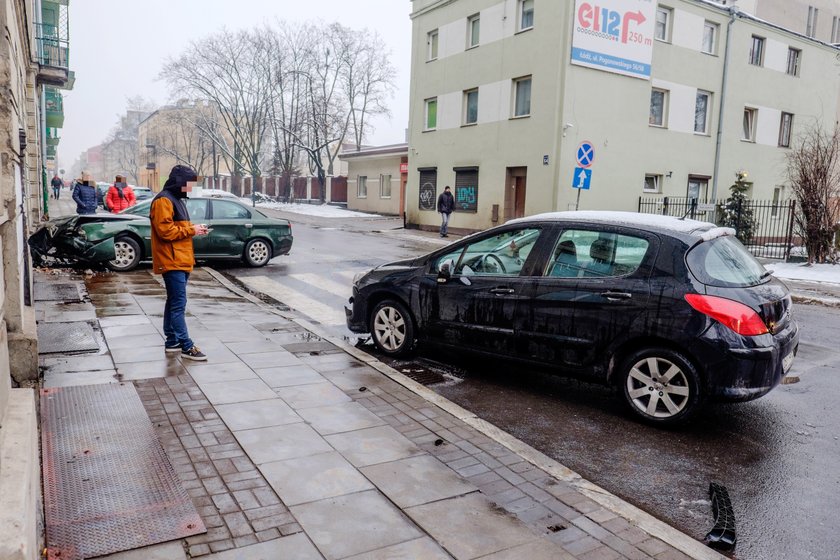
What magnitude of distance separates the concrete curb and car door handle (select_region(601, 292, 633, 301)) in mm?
1429

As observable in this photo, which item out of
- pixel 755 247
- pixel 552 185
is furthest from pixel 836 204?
pixel 552 185

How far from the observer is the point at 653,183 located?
2519 centimetres

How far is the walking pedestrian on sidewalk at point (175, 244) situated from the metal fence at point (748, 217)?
1361 cm

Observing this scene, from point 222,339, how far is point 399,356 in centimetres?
204

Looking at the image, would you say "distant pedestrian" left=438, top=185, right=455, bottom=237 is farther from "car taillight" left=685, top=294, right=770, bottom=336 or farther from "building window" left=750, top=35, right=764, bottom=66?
"car taillight" left=685, top=294, right=770, bottom=336

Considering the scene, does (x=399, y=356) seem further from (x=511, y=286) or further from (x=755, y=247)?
(x=755, y=247)

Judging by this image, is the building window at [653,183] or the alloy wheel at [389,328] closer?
the alloy wheel at [389,328]

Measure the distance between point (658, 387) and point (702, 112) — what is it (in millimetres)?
24240

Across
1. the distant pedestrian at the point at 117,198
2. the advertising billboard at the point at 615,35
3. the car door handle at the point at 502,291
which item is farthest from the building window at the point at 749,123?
the car door handle at the point at 502,291

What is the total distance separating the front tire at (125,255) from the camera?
40.9 feet

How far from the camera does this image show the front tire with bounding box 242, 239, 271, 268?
1393 centimetres

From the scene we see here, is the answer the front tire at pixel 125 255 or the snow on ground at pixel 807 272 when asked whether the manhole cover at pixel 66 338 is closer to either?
the front tire at pixel 125 255

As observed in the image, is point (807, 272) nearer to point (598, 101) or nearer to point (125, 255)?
point (598, 101)

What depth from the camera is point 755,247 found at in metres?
22.9
